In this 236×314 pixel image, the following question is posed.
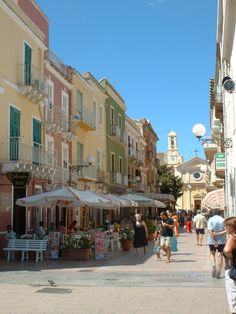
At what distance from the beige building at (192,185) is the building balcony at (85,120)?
60708mm

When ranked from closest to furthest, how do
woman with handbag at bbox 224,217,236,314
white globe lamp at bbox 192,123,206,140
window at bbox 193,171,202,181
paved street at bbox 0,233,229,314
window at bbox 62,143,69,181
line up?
woman with handbag at bbox 224,217,236,314
paved street at bbox 0,233,229,314
white globe lamp at bbox 192,123,206,140
window at bbox 62,143,69,181
window at bbox 193,171,202,181

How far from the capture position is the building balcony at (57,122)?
24438mm

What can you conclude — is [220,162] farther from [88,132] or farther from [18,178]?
[88,132]

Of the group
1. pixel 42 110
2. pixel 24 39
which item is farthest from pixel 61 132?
pixel 24 39

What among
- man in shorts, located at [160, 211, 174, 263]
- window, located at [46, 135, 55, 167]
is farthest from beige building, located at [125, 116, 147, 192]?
man in shorts, located at [160, 211, 174, 263]

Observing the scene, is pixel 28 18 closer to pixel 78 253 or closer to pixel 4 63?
pixel 4 63

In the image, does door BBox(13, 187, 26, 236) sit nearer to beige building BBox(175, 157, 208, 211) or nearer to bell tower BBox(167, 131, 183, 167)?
beige building BBox(175, 157, 208, 211)

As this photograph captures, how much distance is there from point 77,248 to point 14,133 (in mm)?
5736

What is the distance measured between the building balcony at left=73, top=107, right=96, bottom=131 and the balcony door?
24.5 feet

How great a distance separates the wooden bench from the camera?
1734 centimetres

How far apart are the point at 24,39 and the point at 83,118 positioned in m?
8.66

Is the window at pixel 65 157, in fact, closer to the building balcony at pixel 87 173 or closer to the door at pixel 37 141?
the building balcony at pixel 87 173

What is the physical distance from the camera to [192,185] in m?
95.8

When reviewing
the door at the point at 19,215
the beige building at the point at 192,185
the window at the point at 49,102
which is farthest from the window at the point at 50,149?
the beige building at the point at 192,185
